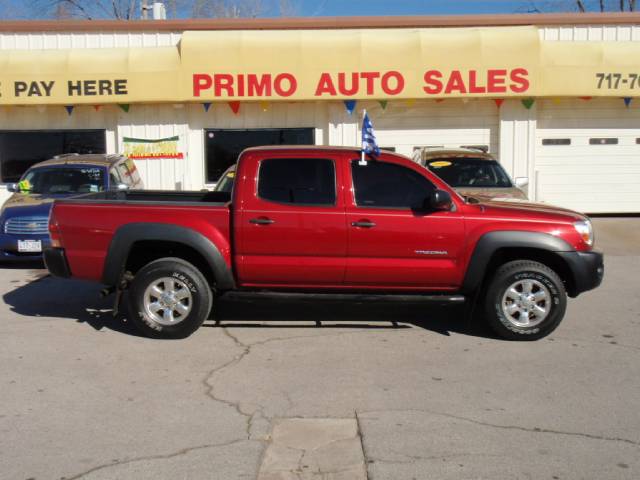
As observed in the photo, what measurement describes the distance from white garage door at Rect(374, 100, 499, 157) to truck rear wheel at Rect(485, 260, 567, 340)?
9.63 m

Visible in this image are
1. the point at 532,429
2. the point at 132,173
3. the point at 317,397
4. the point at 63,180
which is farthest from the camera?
the point at 132,173

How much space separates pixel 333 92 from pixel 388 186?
8.68 m

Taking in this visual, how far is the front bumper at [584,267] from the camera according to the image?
22.6 ft

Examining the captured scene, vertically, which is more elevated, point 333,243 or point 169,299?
point 333,243

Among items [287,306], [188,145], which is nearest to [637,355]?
[287,306]

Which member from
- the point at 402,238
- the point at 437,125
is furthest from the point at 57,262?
the point at 437,125

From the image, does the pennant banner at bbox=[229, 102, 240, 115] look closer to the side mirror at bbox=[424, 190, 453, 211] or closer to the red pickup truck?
the red pickup truck

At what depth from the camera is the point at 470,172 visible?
12.0 m

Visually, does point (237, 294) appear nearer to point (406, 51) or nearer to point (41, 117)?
point (406, 51)

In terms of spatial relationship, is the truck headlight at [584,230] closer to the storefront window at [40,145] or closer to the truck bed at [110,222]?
the truck bed at [110,222]

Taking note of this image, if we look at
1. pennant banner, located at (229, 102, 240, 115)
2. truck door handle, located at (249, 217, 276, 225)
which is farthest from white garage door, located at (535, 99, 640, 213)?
truck door handle, located at (249, 217, 276, 225)

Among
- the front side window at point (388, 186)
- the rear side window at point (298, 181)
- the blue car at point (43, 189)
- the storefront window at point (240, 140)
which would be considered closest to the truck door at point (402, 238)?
the front side window at point (388, 186)

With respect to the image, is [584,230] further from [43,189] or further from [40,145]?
[40,145]

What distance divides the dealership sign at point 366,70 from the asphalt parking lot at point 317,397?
7937mm
